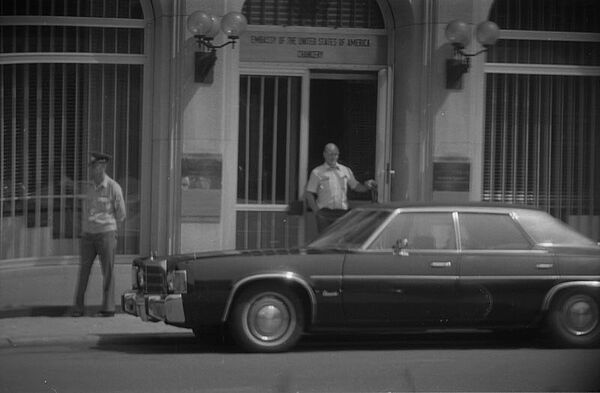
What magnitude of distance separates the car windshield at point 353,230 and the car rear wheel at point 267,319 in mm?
783

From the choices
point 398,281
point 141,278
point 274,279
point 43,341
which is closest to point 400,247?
point 398,281

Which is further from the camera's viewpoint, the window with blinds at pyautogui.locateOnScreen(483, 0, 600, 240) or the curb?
the window with blinds at pyautogui.locateOnScreen(483, 0, 600, 240)

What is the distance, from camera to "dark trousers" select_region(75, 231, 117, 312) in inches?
523

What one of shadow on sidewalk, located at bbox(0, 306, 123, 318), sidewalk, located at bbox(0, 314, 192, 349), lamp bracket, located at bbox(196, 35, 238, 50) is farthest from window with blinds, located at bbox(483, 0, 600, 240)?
shadow on sidewalk, located at bbox(0, 306, 123, 318)

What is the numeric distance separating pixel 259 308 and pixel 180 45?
509cm

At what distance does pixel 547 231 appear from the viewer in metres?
11.2

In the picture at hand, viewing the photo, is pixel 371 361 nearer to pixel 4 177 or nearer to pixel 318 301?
pixel 318 301

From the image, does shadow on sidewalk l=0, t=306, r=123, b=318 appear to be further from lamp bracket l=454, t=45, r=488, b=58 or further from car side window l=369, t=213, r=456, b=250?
lamp bracket l=454, t=45, r=488, b=58

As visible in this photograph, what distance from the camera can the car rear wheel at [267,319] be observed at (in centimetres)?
1052

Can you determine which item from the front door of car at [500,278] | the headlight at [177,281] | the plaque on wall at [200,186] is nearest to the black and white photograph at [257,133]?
the plaque on wall at [200,186]

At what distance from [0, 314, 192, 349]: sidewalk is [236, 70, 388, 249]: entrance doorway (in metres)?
2.85

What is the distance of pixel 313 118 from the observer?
51.3 ft

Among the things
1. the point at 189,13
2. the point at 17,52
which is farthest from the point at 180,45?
the point at 17,52

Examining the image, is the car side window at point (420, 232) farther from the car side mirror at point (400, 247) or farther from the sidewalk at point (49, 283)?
the sidewalk at point (49, 283)
